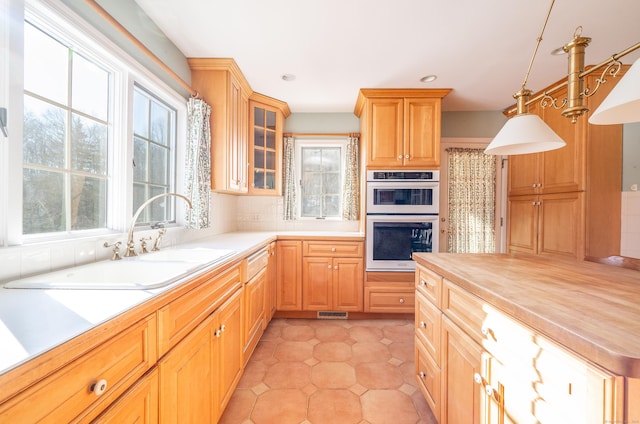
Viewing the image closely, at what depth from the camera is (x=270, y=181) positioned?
309 centimetres

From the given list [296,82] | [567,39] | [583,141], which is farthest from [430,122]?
[296,82]

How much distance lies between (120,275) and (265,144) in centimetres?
218

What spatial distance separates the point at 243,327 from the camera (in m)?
1.68

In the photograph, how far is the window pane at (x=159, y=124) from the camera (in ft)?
6.15

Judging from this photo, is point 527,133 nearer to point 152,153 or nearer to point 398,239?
point 398,239

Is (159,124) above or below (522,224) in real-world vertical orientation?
above

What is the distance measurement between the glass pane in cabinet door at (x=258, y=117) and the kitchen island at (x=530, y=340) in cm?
238

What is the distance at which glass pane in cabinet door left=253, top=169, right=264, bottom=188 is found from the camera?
2943 millimetres

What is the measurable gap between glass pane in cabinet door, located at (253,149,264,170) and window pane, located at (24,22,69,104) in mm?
1745

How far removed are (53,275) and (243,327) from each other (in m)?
1.02

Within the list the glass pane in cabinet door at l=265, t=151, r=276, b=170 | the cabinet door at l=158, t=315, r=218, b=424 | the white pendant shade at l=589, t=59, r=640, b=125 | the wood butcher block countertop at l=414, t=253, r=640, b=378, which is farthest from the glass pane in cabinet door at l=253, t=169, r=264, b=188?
the white pendant shade at l=589, t=59, r=640, b=125

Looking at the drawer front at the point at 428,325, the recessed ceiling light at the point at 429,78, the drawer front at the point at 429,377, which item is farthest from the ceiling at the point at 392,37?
the drawer front at the point at 429,377

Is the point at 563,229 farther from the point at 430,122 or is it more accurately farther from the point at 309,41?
the point at 309,41

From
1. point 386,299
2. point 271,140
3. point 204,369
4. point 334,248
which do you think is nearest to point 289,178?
point 271,140
